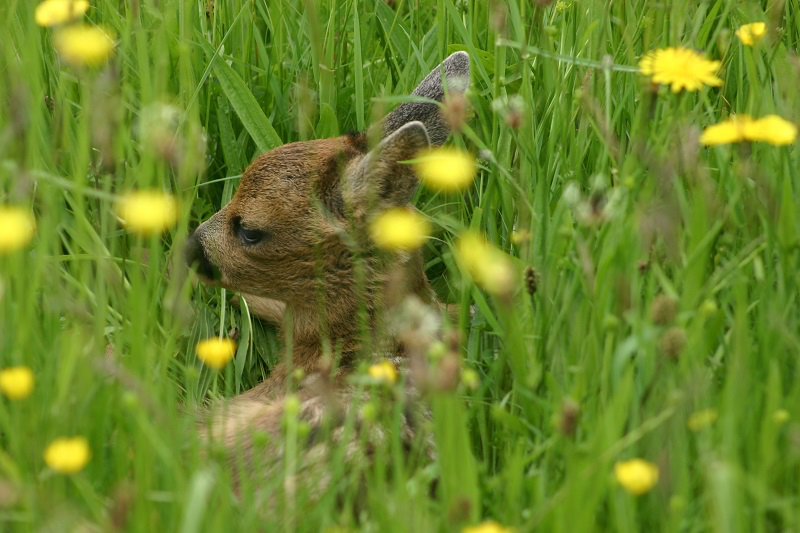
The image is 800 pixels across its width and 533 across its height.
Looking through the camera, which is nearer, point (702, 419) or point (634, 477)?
point (634, 477)

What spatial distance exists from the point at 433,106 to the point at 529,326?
1.51m

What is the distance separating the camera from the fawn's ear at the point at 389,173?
441cm

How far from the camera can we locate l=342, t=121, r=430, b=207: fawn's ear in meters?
4.41

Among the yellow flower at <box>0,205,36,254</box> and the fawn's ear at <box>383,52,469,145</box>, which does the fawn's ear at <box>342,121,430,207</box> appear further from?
the yellow flower at <box>0,205,36,254</box>

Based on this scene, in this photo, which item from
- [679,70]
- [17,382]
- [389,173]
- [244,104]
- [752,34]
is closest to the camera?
[17,382]

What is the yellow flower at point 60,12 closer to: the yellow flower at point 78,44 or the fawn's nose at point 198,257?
the yellow flower at point 78,44

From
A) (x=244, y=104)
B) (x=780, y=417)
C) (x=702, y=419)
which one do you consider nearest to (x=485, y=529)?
(x=702, y=419)

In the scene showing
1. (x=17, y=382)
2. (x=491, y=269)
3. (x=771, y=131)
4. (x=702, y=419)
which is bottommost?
(x=702, y=419)

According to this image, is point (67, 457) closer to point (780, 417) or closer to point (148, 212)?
point (148, 212)

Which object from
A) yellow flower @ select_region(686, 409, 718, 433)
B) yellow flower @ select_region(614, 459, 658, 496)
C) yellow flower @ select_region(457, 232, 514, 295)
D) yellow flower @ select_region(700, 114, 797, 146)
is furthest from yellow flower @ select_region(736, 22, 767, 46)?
yellow flower @ select_region(614, 459, 658, 496)

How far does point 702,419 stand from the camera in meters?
2.68

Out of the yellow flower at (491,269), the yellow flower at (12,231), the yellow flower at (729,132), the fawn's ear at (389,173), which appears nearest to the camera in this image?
the yellow flower at (491,269)

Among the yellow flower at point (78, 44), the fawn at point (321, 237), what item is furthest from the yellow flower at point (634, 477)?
the fawn at point (321, 237)

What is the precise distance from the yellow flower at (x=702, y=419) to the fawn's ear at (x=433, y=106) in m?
2.26
